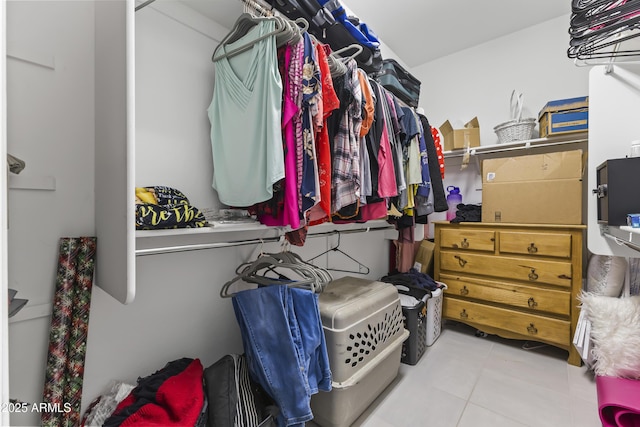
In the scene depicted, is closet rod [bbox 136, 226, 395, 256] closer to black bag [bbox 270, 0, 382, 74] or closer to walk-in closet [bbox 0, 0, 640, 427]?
walk-in closet [bbox 0, 0, 640, 427]

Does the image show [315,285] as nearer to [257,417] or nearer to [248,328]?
[248,328]

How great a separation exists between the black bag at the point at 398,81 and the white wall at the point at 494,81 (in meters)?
0.92

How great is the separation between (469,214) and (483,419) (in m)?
1.46

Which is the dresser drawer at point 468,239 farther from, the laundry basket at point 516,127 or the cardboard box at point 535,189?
the laundry basket at point 516,127

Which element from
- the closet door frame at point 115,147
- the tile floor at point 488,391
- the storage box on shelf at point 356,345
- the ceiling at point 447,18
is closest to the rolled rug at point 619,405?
the tile floor at point 488,391

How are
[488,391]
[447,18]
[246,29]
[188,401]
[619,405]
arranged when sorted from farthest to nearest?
[447,18] < [488,391] < [246,29] < [619,405] < [188,401]

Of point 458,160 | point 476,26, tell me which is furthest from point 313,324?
point 476,26

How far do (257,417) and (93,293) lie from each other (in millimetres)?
746

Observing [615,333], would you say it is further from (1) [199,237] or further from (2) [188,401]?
(1) [199,237]

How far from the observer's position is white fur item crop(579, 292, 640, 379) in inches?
53.0

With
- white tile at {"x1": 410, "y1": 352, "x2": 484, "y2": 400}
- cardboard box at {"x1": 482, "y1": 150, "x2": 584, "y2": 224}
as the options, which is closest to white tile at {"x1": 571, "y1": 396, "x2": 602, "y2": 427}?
white tile at {"x1": 410, "y1": 352, "x2": 484, "y2": 400}

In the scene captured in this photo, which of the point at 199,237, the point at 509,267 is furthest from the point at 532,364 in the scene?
the point at 199,237

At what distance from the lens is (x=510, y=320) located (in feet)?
6.61

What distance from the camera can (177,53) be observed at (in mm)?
1186
